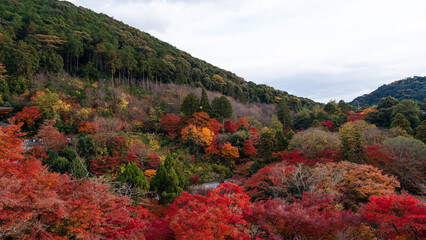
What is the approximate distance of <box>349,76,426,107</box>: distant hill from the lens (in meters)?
61.4

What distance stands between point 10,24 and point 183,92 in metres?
26.6

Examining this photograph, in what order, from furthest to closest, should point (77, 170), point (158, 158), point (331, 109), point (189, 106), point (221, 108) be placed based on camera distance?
point (331, 109), point (221, 108), point (189, 106), point (158, 158), point (77, 170)

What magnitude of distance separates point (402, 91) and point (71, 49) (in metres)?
90.9

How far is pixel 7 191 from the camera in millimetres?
4875

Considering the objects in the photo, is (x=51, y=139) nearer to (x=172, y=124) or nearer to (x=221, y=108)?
(x=172, y=124)

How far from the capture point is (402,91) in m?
65.2

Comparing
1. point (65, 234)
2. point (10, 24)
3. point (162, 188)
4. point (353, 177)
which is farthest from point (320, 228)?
point (10, 24)

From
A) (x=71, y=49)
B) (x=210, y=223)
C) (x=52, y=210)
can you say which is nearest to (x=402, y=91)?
(x=210, y=223)

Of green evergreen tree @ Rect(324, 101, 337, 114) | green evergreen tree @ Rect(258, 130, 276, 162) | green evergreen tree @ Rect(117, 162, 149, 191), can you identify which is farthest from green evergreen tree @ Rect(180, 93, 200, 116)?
green evergreen tree @ Rect(324, 101, 337, 114)

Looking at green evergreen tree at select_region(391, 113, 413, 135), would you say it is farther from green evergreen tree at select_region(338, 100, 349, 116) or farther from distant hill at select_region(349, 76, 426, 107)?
distant hill at select_region(349, 76, 426, 107)

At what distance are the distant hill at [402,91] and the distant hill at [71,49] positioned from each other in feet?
198

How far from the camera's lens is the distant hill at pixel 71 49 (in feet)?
84.2

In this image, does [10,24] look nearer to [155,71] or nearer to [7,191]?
[155,71]

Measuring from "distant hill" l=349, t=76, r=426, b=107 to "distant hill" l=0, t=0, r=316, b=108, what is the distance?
6028 centimetres
